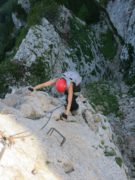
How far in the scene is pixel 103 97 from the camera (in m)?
32.7

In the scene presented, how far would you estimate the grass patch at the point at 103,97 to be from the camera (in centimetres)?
3109

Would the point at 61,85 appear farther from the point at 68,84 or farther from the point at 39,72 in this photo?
the point at 39,72

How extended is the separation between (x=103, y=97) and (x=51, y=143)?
52.1 ft

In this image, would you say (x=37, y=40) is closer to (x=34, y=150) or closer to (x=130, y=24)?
(x=130, y=24)

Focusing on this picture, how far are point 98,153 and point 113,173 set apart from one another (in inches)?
52.8

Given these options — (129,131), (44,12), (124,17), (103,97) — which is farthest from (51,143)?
(124,17)

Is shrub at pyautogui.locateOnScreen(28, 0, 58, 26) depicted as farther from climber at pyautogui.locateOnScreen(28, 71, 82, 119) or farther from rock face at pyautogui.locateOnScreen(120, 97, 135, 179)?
climber at pyautogui.locateOnScreen(28, 71, 82, 119)

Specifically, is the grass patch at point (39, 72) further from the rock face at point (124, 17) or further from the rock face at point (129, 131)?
the rock face at point (124, 17)

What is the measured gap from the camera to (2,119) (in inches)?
683

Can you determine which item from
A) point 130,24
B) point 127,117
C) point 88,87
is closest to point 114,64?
point 130,24

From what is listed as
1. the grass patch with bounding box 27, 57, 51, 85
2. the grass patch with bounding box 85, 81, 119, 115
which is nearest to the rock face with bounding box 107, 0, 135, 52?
the grass patch with bounding box 85, 81, 119, 115

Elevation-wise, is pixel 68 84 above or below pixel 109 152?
above

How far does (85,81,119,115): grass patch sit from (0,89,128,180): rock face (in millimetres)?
7984

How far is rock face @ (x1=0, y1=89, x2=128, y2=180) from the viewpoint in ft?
50.1
